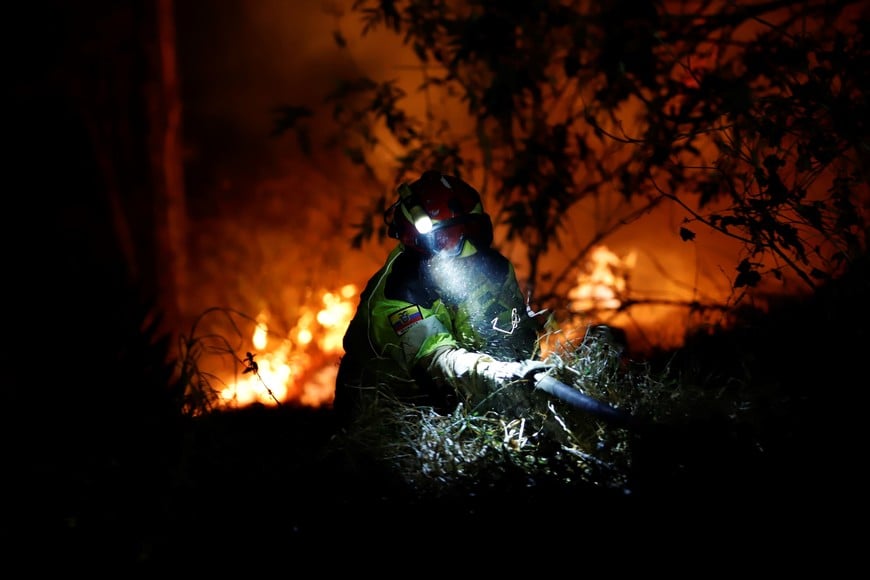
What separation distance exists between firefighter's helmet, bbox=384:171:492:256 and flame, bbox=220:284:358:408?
4354 mm

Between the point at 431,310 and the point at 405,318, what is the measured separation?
7.1 inches

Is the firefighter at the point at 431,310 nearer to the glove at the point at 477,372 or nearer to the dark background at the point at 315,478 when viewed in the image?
the glove at the point at 477,372

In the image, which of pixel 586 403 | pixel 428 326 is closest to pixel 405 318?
pixel 428 326

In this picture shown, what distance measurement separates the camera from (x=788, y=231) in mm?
3672

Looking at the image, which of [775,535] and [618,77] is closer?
[775,535]

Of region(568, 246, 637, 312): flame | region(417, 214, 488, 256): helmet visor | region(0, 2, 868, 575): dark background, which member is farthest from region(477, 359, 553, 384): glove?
region(568, 246, 637, 312): flame

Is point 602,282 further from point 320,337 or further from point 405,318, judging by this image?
point 405,318

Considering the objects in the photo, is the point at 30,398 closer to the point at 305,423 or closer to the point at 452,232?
the point at 305,423

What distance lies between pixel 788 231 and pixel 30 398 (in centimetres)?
376

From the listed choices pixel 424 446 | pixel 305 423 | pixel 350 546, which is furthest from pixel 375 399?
pixel 350 546

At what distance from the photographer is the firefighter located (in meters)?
3.46

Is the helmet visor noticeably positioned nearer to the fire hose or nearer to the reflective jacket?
the reflective jacket

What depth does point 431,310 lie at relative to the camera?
3602 mm

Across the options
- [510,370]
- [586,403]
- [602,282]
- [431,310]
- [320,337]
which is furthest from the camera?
[320,337]
